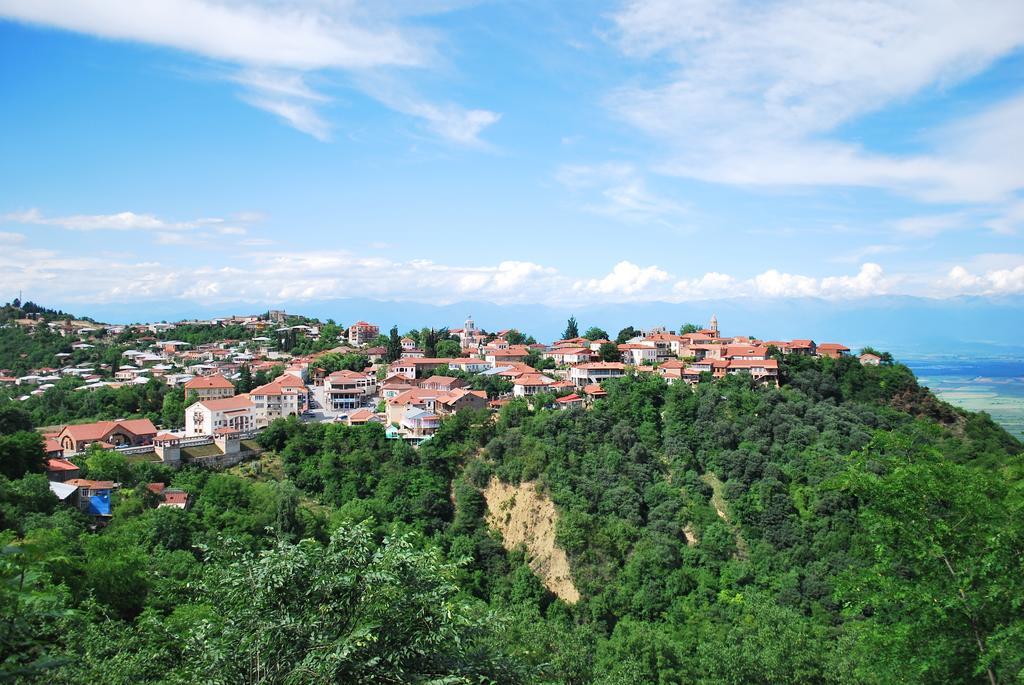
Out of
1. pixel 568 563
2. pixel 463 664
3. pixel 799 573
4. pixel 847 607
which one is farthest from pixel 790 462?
pixel 463 664

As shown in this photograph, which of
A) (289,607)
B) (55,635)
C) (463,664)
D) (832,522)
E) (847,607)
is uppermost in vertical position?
(289,607)

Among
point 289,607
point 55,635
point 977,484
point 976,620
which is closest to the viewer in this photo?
point 289,607

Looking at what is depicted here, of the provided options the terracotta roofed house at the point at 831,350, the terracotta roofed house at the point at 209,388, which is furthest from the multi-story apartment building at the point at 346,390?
the terracotta roofed house at the point at 831,350

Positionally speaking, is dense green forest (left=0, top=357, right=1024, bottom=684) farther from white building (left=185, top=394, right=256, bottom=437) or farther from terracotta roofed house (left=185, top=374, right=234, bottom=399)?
terracotta roofed house (left=185, top=374, right=234, bottom=399)

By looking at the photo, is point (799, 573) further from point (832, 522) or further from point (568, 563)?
point (568, 563)

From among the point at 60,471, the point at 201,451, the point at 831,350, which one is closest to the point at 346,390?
the point at 201,451

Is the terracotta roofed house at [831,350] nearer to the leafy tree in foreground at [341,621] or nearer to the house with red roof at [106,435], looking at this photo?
the house with red roof at [106,435]

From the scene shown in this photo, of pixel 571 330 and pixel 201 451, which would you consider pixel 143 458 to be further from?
pixel 571 330
